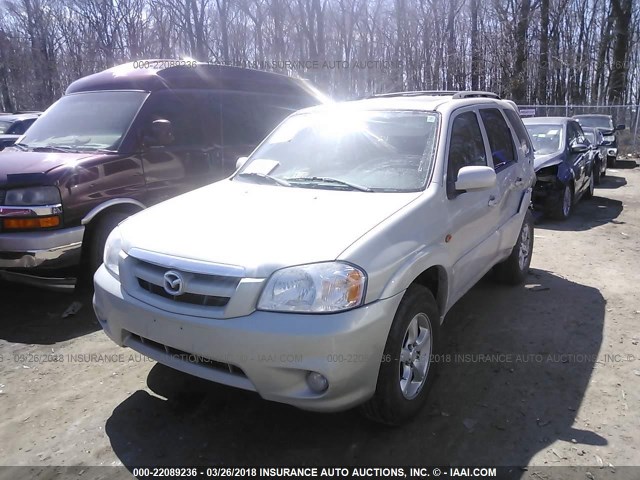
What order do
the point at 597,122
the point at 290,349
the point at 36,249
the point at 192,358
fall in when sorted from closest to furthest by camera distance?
1. the point at 290,349
2. the point at 192,358
3. the point at 36,249
4. the point at 597,122

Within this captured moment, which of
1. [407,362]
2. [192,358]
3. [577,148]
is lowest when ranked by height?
[407,362]

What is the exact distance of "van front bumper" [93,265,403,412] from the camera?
236cm

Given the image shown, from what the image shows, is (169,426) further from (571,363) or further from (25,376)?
(571,363)

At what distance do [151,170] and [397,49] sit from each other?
977 inches

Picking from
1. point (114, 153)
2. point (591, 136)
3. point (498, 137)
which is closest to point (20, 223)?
point (114, 153)

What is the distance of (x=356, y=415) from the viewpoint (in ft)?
9.87

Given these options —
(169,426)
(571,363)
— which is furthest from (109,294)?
(571,363)

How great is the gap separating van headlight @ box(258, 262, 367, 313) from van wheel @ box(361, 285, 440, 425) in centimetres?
38

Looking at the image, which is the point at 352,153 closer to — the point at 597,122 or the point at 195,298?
the point at 195,298

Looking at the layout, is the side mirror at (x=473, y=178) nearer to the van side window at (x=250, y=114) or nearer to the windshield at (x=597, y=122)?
the van side window at (x=250, y=114)

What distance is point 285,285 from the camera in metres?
2.43

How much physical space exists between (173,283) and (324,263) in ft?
2.60

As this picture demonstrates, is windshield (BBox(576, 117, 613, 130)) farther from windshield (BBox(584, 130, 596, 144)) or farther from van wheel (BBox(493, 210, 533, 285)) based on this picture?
van wheel (BBox(493, 210, 533, 285))

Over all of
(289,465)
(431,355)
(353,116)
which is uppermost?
(353,116)
